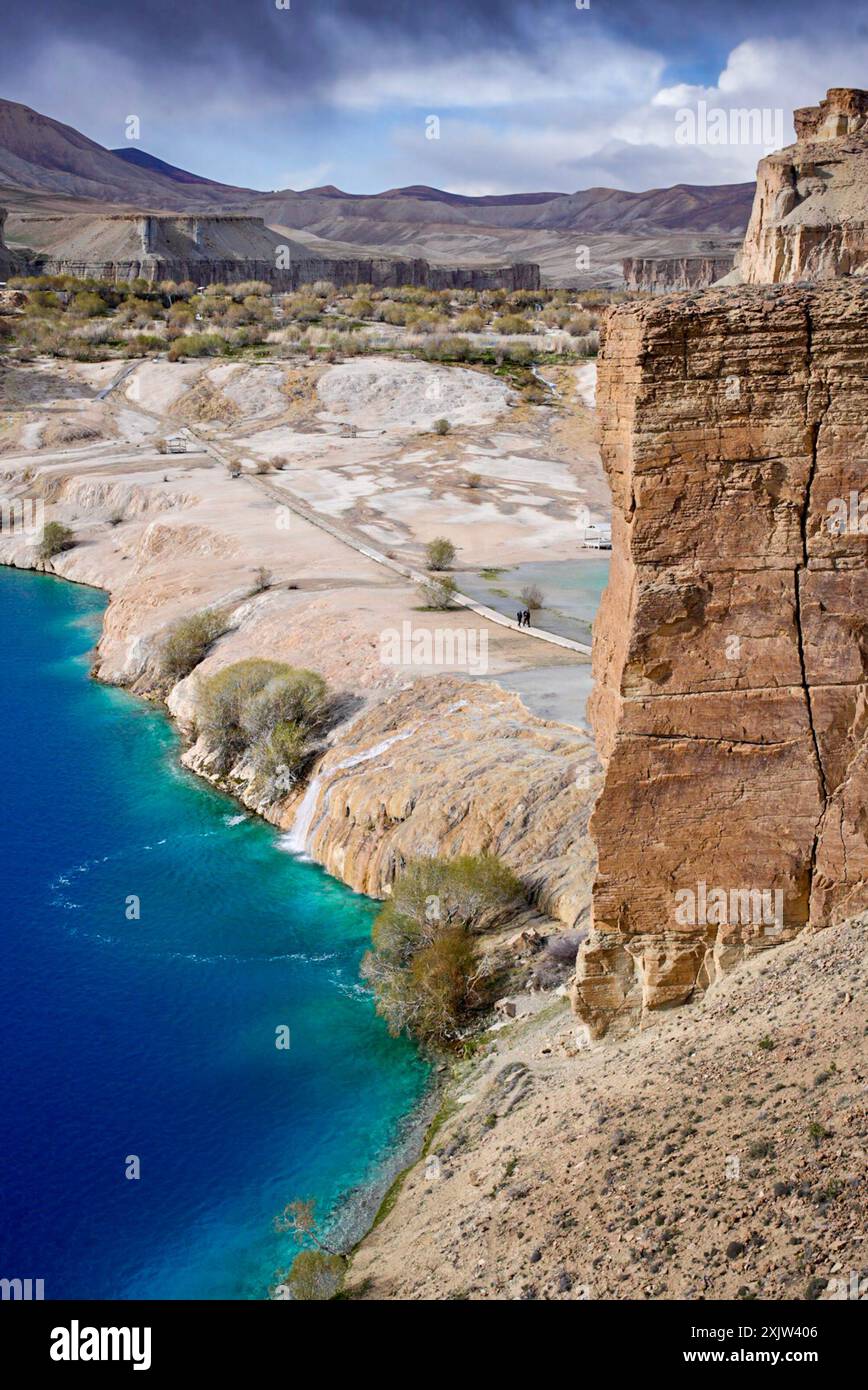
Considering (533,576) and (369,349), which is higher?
(369,349)

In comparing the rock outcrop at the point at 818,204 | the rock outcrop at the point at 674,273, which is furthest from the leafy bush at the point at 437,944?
the rock outcrop at the point at 674,273

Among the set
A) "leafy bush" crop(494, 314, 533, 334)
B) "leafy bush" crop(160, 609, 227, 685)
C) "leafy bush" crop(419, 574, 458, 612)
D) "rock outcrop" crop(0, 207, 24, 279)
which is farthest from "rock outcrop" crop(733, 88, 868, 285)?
"rock outcrop" crop(0, 207, 24, 279)

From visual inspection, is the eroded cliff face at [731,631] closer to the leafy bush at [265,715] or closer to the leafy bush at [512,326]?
the leafy bush at [265,715]
